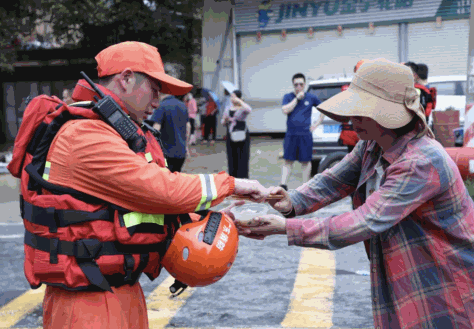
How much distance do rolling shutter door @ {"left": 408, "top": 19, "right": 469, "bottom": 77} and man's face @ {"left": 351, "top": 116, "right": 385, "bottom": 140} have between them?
1887 centimetres

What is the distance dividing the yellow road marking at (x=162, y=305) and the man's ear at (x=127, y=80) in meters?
2.55

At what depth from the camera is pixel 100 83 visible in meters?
2.69

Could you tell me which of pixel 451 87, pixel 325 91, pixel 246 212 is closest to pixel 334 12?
pixel 451 87

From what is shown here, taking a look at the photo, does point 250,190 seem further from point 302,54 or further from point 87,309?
point 302,54

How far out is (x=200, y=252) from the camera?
8.32ft

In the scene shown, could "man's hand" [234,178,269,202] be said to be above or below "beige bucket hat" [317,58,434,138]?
below

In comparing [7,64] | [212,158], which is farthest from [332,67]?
[7,64]

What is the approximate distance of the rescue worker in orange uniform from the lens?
7.77ft

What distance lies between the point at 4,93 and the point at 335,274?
74.5ft

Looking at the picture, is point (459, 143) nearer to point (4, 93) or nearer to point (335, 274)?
point (335, 274)

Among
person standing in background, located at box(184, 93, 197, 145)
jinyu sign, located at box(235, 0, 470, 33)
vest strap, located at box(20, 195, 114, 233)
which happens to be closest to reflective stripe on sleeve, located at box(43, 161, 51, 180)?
vest strap, located at box(20, 195, 114, 233)

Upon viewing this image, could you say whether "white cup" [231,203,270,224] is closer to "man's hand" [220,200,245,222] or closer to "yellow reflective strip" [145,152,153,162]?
"man's hand" [220,200,245,222]

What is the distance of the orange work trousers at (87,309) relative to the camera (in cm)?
248

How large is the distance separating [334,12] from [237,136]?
40.3 ft
